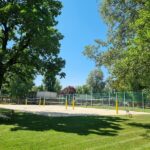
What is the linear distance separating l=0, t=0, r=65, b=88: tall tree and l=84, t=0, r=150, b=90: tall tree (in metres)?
5.00

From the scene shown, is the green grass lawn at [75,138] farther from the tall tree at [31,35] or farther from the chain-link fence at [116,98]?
the chain-link fence at [116,98]

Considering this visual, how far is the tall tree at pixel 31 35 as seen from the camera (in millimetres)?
22750

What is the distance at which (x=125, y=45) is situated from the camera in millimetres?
34375

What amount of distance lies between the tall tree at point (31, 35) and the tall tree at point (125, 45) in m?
5.00

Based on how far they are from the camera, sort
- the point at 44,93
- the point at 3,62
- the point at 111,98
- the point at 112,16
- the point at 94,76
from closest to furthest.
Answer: the point at 3,62 < the point at 112,16 < the point at 111,98 < the point at 44,93 < the point at 94,76

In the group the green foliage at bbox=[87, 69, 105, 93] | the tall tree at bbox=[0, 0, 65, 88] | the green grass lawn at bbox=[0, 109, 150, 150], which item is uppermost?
the green foliage at bbox=[87, 69, 105, 93]

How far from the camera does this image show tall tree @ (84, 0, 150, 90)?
53.7ft

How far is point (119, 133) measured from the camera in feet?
50.5

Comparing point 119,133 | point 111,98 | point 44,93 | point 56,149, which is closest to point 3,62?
point 119,133

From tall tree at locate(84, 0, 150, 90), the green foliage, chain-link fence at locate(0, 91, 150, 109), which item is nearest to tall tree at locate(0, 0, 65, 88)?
tall tree at locate(84, 0, 150, 90)

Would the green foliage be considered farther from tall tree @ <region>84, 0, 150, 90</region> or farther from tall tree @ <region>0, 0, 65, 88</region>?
tall tree @ <region>0, 0, 65, 88</region>

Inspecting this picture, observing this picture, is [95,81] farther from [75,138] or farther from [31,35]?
[75,138]

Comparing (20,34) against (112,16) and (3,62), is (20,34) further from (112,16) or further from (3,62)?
(112,16)

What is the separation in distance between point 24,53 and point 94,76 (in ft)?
364
